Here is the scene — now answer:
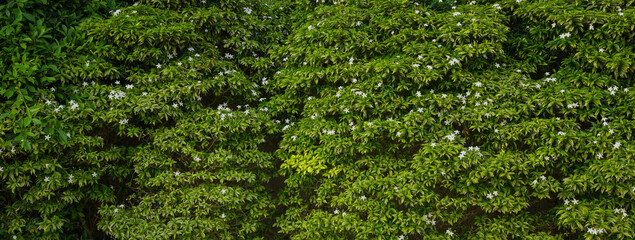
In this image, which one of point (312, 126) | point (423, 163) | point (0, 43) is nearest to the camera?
point (423, 163)

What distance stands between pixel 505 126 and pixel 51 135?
410cm

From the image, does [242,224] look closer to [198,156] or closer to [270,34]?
[198,156]

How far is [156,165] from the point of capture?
4.70 m

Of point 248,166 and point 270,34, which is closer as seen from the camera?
point 248,166

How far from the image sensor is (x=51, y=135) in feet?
14.0

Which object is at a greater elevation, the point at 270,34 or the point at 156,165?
the point at 270,34

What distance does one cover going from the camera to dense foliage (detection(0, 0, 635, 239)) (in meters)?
4.12

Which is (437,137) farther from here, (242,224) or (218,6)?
(218,6)

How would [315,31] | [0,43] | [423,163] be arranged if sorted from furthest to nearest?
1. [315,31]
2. [0,43]
3. [423,163]

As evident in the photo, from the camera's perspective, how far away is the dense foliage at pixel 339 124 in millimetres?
4117

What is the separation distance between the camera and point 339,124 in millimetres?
4684

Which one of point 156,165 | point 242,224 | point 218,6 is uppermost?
point 218,6

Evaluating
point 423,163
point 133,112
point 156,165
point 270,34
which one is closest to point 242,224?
point 156,165

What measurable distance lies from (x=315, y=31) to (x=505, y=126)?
218 cm
